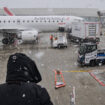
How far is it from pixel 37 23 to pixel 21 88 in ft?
72.1

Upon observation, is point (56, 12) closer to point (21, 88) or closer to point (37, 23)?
point (37, 23)

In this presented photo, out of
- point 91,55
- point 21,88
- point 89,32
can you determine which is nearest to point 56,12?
point 89,32

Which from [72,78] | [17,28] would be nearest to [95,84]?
[72,78]

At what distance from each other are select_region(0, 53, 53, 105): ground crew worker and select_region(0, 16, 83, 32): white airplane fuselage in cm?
2153

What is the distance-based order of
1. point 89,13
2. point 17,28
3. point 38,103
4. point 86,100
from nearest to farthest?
point 38,103 → point 86,100 → point 17,28 → point 89,13

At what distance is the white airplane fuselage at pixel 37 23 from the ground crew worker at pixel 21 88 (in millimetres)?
21528

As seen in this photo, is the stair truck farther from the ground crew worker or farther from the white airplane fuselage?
the white airplane fuselage

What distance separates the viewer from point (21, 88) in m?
2.35

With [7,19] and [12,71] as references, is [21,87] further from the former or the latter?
[7,19]

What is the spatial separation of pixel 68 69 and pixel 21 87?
10.4m

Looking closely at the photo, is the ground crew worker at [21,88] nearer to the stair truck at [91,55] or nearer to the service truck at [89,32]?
the stair truck at [91,55]

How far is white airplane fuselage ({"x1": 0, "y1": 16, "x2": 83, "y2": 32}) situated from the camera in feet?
77.7

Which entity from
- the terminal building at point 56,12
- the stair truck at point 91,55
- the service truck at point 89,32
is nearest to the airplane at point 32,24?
the service truck at point 89,32

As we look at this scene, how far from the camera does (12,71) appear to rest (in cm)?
242
